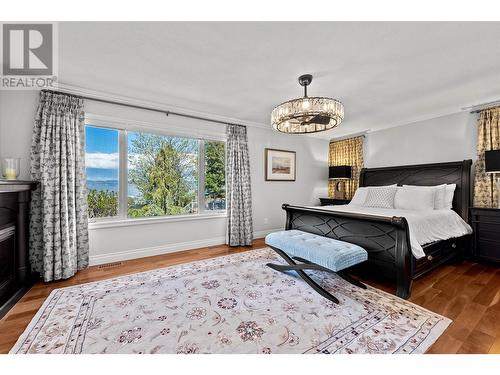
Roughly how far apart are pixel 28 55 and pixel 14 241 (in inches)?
74.0

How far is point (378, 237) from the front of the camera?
2357 millimetres

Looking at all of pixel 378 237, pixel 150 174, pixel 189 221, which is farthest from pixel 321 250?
pixel 150 174

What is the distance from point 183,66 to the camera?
7.53 feet

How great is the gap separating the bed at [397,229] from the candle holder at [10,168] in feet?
10.9

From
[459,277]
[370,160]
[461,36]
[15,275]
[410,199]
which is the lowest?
[459,277]

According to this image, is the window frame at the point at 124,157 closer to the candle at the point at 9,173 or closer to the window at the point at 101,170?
the window at the point at 101,170

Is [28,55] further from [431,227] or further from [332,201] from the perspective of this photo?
[332,201]

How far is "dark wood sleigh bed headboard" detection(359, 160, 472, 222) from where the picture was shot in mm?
3336
